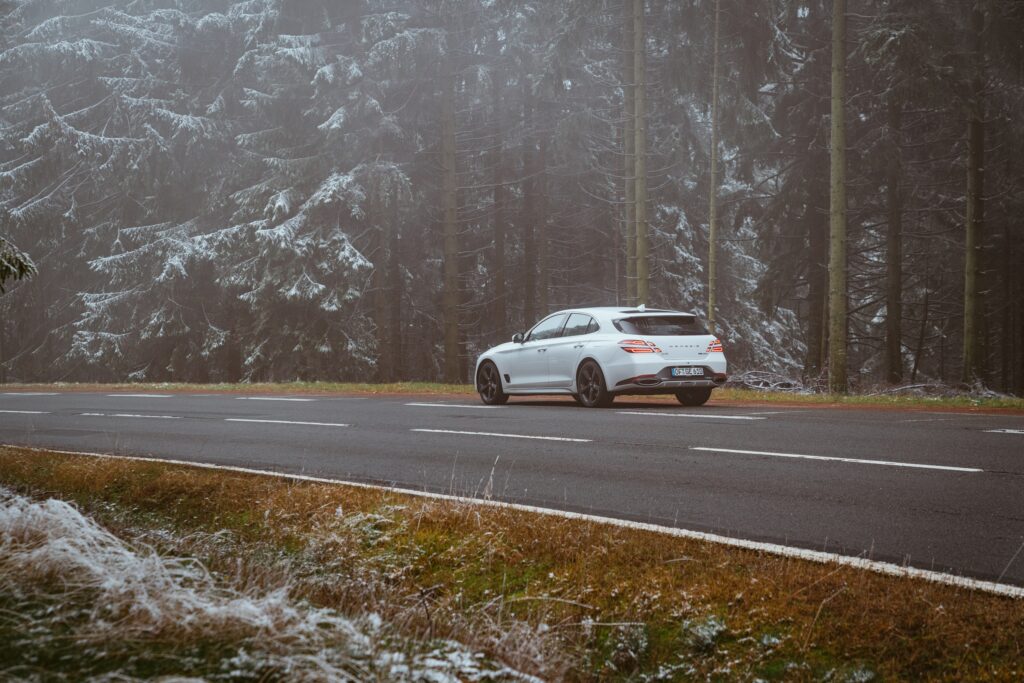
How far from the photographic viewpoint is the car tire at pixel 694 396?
655 inches

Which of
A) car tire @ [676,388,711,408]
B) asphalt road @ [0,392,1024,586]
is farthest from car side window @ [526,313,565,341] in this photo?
car tire @ [676,388,711,408]

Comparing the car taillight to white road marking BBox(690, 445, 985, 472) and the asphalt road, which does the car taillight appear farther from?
white road marking BBox(690, 445, 985, 472)

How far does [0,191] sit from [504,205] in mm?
21069

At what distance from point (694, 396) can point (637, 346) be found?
6.74ft

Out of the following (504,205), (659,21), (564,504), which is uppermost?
(659,21)

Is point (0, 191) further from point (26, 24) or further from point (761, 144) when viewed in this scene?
point (761, 144)

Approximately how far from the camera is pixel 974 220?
23.2 metres

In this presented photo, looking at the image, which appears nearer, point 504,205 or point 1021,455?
point 1021,455

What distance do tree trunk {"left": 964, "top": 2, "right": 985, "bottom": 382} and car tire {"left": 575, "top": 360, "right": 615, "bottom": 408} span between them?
36.4 ft

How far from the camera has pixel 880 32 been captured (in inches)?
853

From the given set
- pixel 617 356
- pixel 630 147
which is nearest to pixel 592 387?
pixel 617 356

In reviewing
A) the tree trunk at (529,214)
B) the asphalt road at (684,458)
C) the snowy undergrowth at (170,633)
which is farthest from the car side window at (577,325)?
the tree trunk at (529,214)

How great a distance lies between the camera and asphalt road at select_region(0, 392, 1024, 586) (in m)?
6.41

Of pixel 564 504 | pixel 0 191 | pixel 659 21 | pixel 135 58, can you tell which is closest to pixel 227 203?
pixel 135 58
